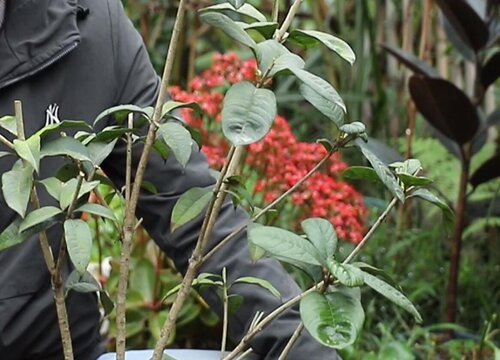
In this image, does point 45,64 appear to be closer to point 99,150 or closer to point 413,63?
point 99,150

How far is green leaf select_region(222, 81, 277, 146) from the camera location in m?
1.14

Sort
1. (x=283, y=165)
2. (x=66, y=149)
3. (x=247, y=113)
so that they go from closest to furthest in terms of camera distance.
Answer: (x=247, y=113), (x=66, y=149), (x=283, y=165)

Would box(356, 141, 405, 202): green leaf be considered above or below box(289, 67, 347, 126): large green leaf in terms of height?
below

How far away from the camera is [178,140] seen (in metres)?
1.25

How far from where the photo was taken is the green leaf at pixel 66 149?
1.26 meters

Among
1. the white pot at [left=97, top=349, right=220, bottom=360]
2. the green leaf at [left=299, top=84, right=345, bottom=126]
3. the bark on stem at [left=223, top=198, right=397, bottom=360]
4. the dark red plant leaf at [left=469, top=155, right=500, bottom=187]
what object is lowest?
the dark red plant leaf at [left=469, top=155, right=500, bottom=187]

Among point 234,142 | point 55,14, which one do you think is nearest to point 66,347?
point 234,142

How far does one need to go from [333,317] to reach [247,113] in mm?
237

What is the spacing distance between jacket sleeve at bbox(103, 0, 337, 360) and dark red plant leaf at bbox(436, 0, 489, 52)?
1.34m

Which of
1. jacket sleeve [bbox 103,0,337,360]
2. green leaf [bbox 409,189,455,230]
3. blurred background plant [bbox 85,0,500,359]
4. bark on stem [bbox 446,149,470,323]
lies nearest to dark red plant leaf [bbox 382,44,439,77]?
blurred background plant [bbox 85,0,500,359]

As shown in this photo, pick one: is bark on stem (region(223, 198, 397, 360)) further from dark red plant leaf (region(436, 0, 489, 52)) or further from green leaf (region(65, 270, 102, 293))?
dark red plant leaf (region(436, 0, 489, 52))

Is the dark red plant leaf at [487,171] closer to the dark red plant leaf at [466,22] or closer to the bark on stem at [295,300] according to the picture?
the dark red plant leaf at [466,22]

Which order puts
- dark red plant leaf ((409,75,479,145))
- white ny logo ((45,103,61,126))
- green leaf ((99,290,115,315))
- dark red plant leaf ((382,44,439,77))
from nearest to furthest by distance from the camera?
green leaf ((99,290,115,315))
white ny logo ((45,103,61,126))
dark red plant leaf ((409,75,479,145))
dark red plant leaf ((382,44,439,77))

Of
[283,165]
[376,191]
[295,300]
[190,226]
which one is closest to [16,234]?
[295,300]
